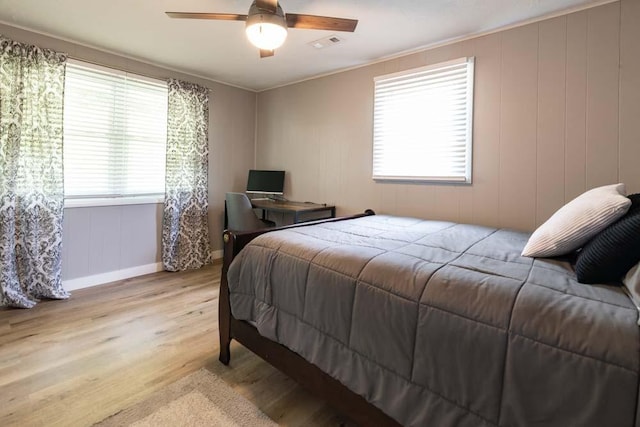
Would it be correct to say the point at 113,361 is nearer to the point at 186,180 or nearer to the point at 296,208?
the point at 296,208

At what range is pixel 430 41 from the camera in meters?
2.82

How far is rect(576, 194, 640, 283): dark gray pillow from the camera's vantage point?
40.9 inches

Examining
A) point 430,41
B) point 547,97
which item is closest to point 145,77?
point 430,41

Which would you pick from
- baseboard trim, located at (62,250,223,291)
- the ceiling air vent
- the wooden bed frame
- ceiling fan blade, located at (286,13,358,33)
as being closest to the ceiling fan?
ceiling fan blade, located at (286,13,358,33)

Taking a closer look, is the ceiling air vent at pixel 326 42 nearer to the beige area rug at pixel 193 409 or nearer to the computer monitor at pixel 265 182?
the computer monitor at pixel 265 182

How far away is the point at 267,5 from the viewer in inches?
70.2

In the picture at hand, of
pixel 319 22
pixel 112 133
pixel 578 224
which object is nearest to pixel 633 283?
pixel 578 224

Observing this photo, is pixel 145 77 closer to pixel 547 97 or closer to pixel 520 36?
pixel 520 36

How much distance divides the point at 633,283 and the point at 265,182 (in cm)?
377

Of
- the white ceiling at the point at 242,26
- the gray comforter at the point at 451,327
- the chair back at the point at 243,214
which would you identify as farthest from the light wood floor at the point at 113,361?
the white ceiling at the point at 242,26

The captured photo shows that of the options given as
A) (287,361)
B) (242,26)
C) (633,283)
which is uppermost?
(242,26)

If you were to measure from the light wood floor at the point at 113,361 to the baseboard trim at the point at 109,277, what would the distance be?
0.19 meters

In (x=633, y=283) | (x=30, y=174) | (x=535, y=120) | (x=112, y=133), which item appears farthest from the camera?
(x=112, y=133)

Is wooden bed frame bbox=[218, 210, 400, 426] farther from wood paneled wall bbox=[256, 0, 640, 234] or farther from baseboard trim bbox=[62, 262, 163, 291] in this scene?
baseboard trim bbox=[62, 262, 163, 291]
